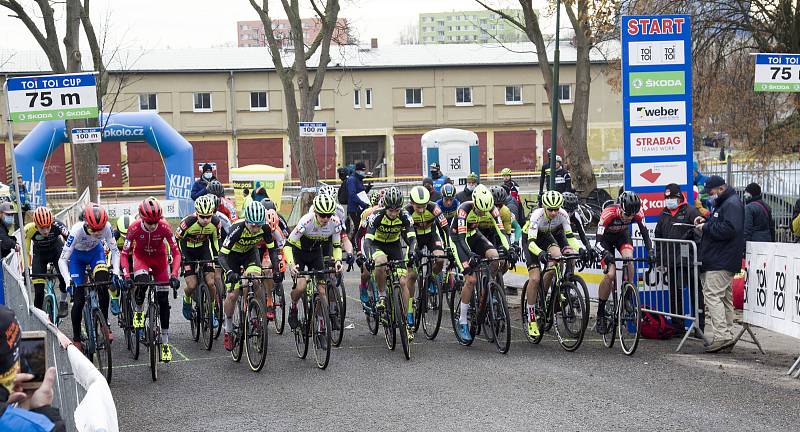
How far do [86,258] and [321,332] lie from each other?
2936 mm

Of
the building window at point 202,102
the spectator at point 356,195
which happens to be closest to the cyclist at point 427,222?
the spectator at point 356,195

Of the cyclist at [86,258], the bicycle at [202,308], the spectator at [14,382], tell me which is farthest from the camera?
the bicycle at [202,308]

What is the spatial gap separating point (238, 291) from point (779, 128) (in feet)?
60.6

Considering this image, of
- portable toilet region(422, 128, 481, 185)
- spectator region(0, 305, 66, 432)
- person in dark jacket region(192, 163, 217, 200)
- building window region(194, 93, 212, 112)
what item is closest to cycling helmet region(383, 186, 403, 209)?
spectator region(0, 305, 66, 432)

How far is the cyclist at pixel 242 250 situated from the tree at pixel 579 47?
1407 centimetres

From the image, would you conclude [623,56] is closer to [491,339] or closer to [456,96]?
[491,339]

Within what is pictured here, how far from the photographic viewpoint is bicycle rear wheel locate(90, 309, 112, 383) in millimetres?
9484

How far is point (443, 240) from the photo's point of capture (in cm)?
1364

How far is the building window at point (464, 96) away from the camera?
187ft

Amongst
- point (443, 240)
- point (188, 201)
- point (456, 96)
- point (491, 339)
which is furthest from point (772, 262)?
point (456, 96)

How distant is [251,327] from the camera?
10336 mm

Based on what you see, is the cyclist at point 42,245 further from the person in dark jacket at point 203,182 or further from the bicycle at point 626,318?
the bicycle at point 626,318

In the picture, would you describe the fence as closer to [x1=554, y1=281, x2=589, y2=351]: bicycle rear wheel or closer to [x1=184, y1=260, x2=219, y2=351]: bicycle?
[x1=184, y1=260, x2=219, y2=351]: bicycle

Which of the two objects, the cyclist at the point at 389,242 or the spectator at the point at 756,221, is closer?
the cyclist at the point at 389,242
